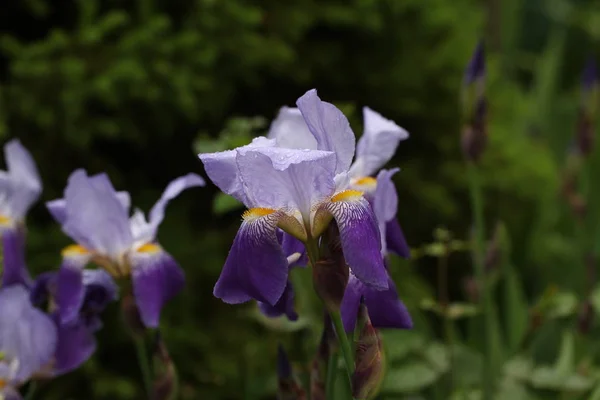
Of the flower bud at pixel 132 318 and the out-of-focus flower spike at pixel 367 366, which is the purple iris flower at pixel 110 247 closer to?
the flower bud at pixel 132 318

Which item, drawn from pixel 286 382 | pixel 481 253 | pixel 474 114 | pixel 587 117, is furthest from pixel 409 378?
pixel 587 117

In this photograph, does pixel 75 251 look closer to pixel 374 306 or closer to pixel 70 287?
pixel 70 287

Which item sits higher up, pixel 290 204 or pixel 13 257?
pixel 290 204

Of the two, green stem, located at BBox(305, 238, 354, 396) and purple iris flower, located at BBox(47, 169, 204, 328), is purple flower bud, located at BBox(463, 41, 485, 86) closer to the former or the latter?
purple iris flower, located at BBox(47, 169, 204, 328)

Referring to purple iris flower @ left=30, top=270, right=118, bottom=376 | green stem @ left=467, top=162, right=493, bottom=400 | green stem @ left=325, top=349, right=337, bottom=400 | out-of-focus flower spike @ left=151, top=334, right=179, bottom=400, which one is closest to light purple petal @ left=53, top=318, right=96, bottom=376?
purple iris flower @ left=30, top=270, right=118, bottom=376

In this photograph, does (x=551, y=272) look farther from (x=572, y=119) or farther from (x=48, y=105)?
(x=48, y=105)

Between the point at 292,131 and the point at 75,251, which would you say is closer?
the point at 292,131
